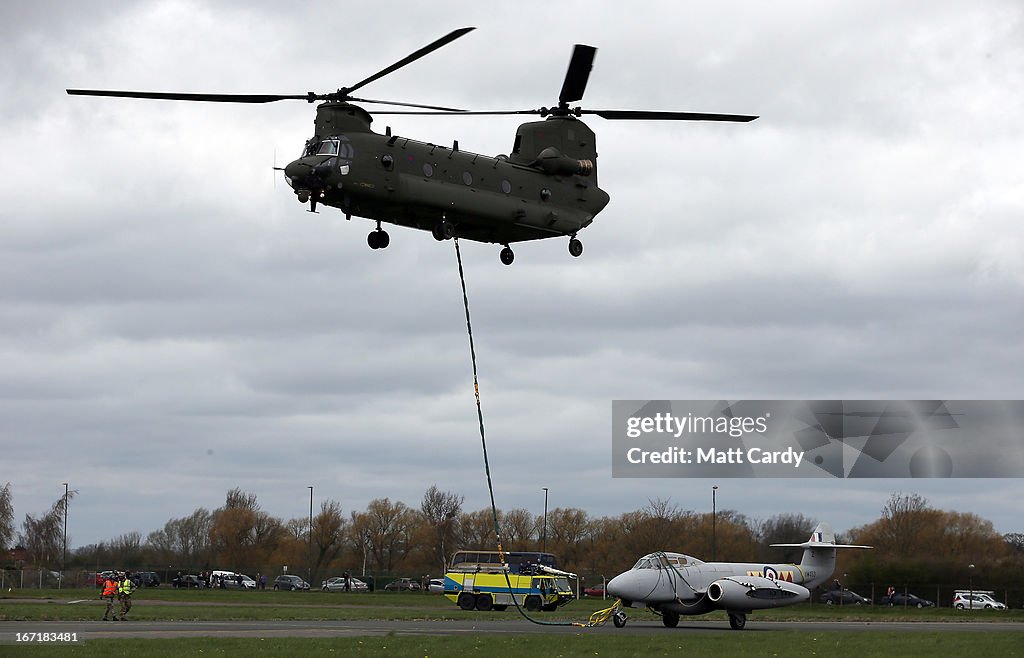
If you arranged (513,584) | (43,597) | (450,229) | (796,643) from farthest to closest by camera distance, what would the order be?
(43,597)
(513,584)
(796,643)
(450,229)

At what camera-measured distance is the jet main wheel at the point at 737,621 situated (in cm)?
4250

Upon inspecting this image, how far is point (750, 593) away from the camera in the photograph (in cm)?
4291

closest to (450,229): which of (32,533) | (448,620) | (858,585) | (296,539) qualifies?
(448,620)

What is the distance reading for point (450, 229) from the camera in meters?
32.1

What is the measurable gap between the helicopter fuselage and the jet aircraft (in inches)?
543

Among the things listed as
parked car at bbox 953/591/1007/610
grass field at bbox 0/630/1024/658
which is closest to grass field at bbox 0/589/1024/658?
grass field at bbox 0/630/1024/658

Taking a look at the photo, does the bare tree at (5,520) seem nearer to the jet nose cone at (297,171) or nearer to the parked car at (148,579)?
the parked car at (148,579)

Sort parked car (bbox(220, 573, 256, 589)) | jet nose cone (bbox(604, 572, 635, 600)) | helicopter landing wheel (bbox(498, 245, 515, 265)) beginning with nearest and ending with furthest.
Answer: helicopter landing wheel (bbox(498, 245, 515, 265))
jet nose cone (bbox(604, 572, 635, 600))
parked car (bbox(220, 573, 256, 589))

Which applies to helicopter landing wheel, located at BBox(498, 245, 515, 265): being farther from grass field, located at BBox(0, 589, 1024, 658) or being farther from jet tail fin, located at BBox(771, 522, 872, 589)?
jet tail fin, located at BBox(771, 522, 872, 589)

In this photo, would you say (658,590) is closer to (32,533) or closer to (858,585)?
(858,585)

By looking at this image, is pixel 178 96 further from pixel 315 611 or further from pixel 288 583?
pixel 288 583

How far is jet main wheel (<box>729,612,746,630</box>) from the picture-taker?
42500mm

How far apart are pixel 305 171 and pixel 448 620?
20680 mm

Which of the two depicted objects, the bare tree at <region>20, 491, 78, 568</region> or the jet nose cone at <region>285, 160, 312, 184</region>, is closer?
the jet nose cone at <region>285, 160, 312, 184</region>
